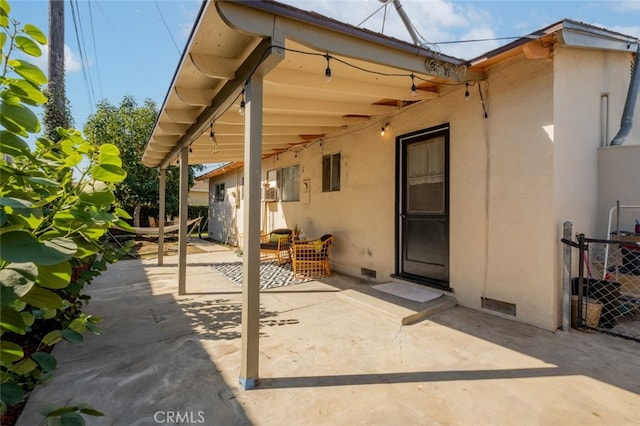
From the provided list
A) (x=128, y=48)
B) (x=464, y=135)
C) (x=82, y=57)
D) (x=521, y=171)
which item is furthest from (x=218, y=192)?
(x=521, y=171)

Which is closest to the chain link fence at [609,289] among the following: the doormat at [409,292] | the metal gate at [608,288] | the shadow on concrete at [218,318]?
the metal gate at [608,288]

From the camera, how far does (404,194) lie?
4707 mm

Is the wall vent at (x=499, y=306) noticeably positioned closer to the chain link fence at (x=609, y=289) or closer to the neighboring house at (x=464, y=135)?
the neighboring house at (x=464, y=135)

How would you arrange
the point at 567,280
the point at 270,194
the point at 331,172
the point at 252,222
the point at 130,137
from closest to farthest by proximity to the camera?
the point at 252,222, the point at 567,280, the point at 331,172, the point at 270,194, the point at 130,137

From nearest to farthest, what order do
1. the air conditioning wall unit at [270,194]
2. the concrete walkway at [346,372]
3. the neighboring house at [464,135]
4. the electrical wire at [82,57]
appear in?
the concrete walkway at [346,372] < the neighboring house at [464,135] < the electrical wire at [82,57] < the air conditioning wall unit at [270,194]

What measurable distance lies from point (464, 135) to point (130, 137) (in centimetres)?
1183

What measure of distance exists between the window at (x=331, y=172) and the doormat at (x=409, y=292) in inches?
91.1

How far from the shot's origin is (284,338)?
3.03 meters

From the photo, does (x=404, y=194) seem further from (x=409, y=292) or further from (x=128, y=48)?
(x=128, y=48)

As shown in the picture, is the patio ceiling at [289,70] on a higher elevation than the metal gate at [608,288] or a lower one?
higher

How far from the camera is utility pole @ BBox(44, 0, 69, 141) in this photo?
267 inches

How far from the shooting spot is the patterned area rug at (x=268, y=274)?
5.24 metres

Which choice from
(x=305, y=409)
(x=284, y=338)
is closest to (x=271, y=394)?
(x=305, y=409)

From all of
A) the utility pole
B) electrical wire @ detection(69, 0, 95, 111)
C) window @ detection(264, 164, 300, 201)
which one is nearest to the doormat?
window @ detection(264, 164, 300, 201)
